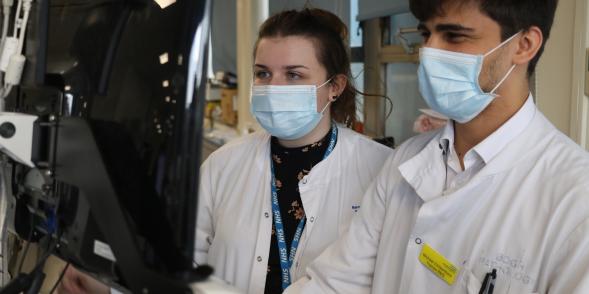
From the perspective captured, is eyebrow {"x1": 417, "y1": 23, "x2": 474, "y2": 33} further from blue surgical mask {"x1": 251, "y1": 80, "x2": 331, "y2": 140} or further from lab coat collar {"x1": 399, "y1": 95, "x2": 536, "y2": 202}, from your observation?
blue surgical mask {"x1": 251, "y1": 80, "x2": 331, "y2": 140}

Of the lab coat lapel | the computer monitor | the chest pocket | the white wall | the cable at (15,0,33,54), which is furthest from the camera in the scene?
the white wall

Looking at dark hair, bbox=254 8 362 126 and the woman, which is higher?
dark hair, bbox=254 8 362 126

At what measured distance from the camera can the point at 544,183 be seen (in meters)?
1.02

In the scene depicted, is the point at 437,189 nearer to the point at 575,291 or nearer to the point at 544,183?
the point at 544,183

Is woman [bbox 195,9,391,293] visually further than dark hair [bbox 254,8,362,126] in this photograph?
No

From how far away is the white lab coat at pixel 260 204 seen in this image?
1.48 metres

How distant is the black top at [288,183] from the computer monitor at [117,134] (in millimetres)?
708

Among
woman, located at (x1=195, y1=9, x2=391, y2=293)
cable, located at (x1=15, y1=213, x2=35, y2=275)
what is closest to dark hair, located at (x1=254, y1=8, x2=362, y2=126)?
woman, located at (x1=195, y1=9, x2=391, y2=293)

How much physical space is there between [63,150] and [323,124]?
955mm

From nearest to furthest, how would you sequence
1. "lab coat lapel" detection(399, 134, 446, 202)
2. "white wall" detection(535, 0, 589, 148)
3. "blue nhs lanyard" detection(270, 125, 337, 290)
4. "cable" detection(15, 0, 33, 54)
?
"cable" detection(15, 0, 33, 54) → "lab coat lapel" detection(399, 134, 446, 202) → "blue nhs lanyard" detection(270, 125, 337, 290) → "white wall" detection(535, 0, 589, 148)

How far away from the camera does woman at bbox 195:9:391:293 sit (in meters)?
1.48

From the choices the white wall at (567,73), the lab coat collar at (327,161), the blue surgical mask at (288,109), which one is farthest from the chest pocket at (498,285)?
the white wall at (567,73)

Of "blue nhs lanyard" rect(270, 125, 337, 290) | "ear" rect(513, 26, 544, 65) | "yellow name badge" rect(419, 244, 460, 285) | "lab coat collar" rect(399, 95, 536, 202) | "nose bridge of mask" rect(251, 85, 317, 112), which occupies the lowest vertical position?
"blue nhs lanyard" rect(270, 125, 337, 290)

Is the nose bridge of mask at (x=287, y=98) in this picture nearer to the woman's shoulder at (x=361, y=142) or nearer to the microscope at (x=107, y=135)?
the woman's shoulder at (x=361, y=142)
